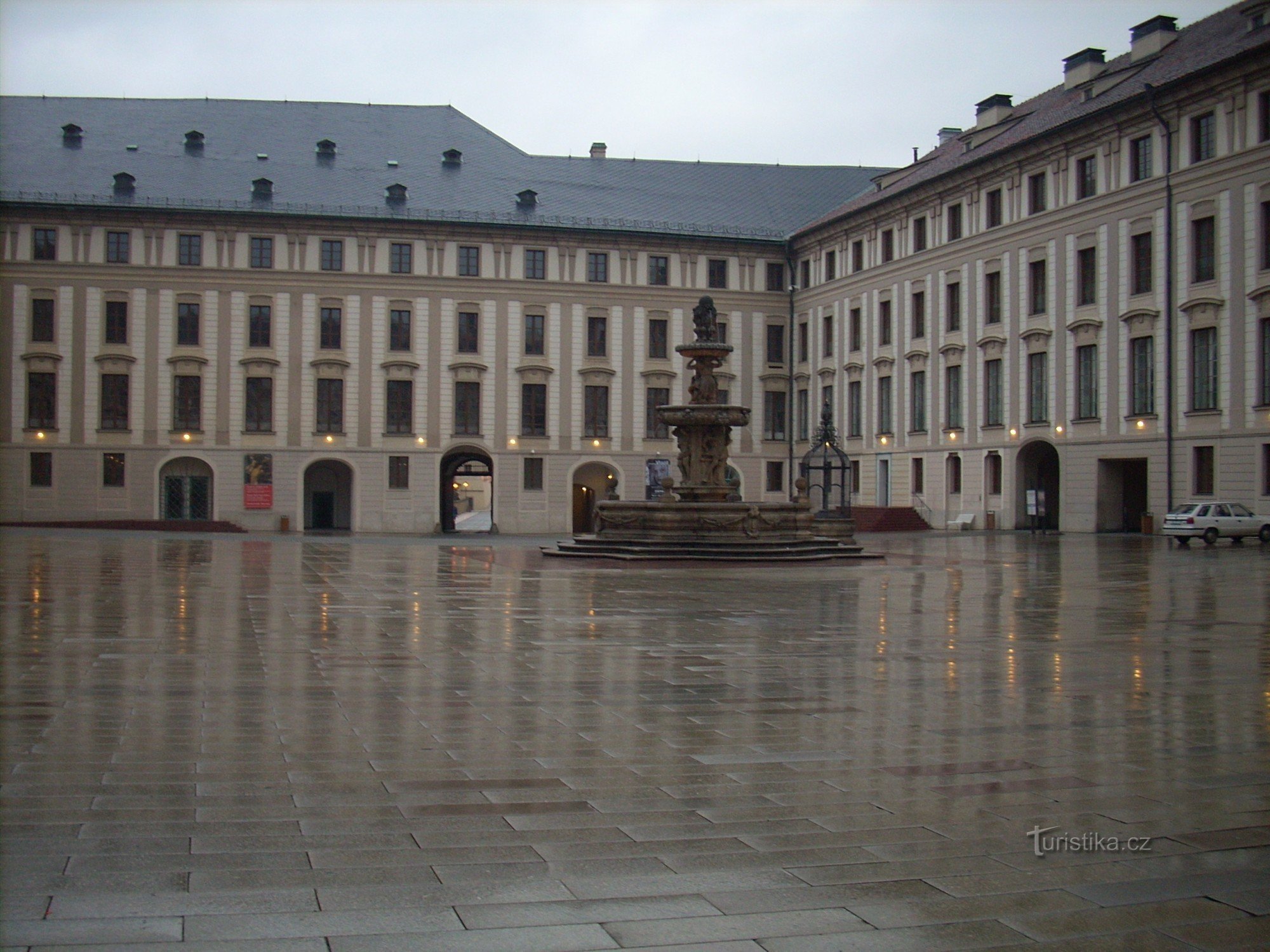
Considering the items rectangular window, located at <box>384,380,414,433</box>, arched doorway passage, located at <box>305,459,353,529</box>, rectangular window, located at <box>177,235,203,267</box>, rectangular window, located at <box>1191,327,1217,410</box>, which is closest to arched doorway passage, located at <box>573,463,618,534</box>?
rectangular window, located at <box>384,380,414,433</box>

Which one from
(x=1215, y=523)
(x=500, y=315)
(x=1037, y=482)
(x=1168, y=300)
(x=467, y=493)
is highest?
(x=500, y=315)

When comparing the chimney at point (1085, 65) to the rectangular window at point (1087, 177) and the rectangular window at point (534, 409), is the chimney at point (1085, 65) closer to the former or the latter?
the rectangular window at point (1087, 177)

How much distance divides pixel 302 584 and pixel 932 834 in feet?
54.2

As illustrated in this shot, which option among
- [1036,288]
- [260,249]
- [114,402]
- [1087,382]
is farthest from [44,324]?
[1087,382]

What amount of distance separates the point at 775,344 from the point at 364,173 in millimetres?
21374

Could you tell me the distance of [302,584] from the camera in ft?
68.2

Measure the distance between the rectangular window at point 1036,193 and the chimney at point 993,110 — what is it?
6.42m

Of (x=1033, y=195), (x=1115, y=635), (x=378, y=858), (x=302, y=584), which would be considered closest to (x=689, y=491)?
(x=302, y=584)

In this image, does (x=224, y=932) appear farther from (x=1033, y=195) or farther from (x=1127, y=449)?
(x=1033, y=195)

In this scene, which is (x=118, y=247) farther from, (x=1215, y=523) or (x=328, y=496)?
(x=1215, y=523)

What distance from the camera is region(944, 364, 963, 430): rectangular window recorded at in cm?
5175

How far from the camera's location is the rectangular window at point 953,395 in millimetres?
51750

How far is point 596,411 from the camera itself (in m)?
61.2

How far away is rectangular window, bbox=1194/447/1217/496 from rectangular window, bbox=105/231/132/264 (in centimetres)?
4380
